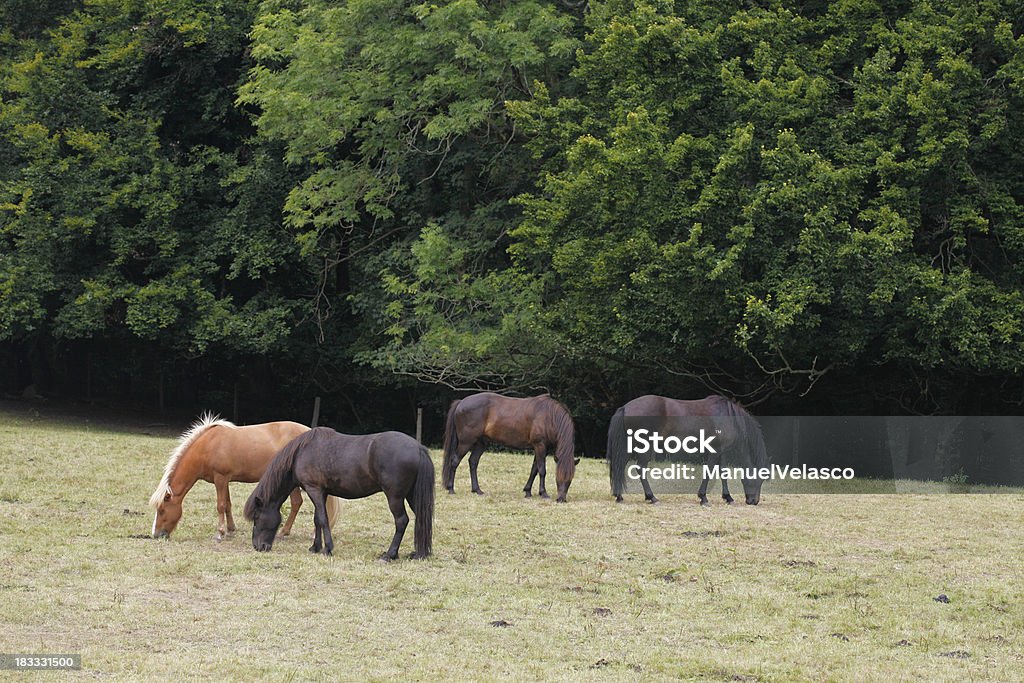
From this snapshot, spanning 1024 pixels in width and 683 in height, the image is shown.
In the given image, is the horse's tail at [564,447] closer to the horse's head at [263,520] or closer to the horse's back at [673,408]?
→ the horse's back at [673,408]

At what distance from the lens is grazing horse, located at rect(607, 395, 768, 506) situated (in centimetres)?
1761

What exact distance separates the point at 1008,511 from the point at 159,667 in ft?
44.4

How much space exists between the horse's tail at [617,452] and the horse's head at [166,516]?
6155mm

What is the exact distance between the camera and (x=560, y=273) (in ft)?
94.1

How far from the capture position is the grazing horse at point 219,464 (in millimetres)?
13969

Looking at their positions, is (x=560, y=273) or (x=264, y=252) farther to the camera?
(x=264, y=252)

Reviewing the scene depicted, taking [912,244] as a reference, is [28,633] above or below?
below

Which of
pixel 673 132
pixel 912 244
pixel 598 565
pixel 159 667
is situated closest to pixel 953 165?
pixel 912 244

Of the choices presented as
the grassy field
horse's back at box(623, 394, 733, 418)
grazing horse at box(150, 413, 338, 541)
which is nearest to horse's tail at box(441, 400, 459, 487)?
the grassy field

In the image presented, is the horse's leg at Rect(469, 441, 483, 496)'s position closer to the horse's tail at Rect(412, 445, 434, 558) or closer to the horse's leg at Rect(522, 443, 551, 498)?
the horse's leg at Rect(522, 443, 551, 498)

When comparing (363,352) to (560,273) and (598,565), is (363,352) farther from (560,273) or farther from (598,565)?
(598,565)

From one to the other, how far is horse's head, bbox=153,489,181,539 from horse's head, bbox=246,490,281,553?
1030 millimetres

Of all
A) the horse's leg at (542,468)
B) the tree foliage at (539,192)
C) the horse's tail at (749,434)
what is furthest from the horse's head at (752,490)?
the tree foliage at (539,192)

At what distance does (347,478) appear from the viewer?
513 inches
